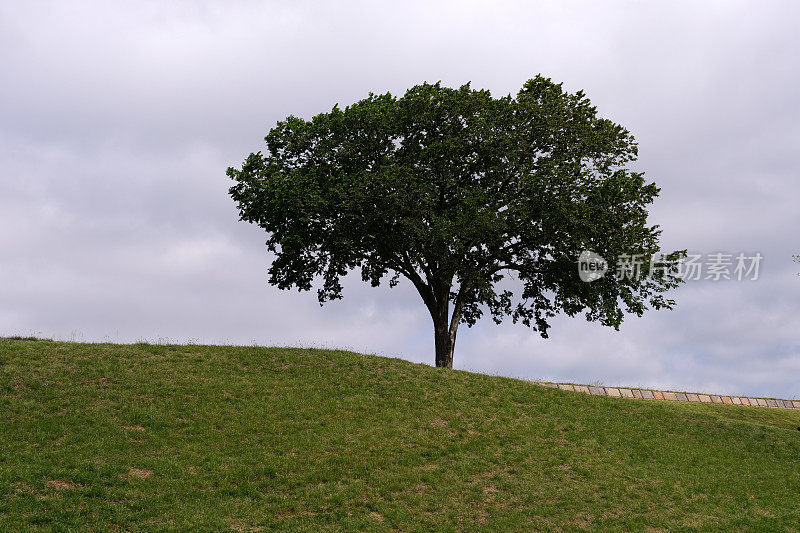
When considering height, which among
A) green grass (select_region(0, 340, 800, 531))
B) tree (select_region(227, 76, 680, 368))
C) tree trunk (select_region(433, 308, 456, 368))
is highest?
tree (select_region(227, 76, 680, 368))

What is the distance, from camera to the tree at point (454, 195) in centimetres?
3144

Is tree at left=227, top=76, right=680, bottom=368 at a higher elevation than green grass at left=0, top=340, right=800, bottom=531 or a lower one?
higher

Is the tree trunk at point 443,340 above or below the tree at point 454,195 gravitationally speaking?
below

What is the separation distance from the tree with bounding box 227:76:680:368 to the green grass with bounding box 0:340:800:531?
6.95 m

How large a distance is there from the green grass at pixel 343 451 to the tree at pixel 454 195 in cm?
→ 695

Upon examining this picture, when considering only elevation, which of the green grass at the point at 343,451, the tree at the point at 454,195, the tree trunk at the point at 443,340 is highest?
the tree at the point at 454,195

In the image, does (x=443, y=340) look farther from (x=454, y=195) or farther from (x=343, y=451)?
(x=343, y=451)

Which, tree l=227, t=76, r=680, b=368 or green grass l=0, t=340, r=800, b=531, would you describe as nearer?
green grass l=0, t=340, r=800, b=531

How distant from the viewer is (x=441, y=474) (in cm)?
1902

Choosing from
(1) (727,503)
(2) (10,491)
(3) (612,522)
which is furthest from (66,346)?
(1) (727,503)

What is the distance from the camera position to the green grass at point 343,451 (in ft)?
54.1

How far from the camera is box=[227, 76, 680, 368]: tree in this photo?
31438mm

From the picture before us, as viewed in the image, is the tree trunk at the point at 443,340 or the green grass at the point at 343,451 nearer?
the green grass at the point at 343,451

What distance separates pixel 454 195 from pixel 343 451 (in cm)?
1698
